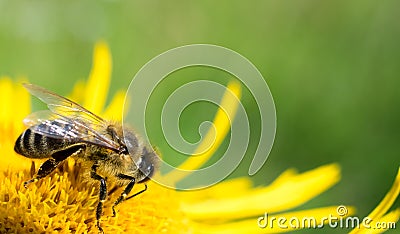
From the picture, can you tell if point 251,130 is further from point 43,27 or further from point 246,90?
point 43,27

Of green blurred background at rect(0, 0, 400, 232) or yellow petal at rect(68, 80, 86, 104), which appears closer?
yellow petal at rect(68, 80, 86, 104)

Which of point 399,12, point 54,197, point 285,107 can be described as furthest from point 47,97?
Answer: point 399,12

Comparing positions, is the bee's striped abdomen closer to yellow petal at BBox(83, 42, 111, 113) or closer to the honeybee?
the honeybee

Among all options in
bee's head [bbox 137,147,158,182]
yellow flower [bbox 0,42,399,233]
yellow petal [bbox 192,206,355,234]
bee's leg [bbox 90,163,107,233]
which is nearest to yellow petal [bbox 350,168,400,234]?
yellow flower [bbox 0,42,399,233]

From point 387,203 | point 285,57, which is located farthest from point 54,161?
point 285,57

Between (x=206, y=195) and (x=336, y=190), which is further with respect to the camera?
(x=336, y=190)

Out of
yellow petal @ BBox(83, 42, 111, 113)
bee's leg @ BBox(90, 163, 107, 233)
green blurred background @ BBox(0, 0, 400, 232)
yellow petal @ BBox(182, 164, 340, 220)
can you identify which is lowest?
bee's leg @ BBox(90, 163, 107, 233)
